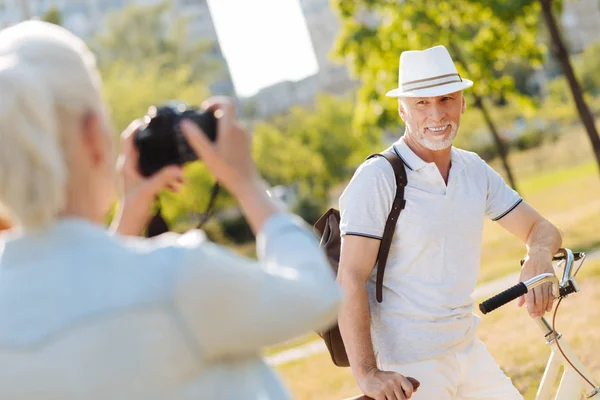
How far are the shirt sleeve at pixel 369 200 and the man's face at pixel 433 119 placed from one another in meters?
0.28

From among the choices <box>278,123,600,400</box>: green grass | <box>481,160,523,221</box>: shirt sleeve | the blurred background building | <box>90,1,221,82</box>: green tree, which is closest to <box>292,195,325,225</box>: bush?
<box>278,123,600,400</box>: green grass

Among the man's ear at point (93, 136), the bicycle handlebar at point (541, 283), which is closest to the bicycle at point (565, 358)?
the bicycle handlebar at point (541, 283)

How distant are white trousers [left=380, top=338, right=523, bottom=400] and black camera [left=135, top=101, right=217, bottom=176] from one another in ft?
7.17

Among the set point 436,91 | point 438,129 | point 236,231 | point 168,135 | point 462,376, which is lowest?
point 236,231

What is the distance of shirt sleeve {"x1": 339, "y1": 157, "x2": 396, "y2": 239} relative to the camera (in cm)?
400

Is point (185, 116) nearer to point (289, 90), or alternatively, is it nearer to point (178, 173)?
point (178, 173)

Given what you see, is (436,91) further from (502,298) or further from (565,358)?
(565,358)

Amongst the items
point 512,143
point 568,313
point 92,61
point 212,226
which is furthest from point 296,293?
point 512,143

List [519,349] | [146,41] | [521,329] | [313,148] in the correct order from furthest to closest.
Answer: [146,41] → [313,148] → [521,329] → [519,349]

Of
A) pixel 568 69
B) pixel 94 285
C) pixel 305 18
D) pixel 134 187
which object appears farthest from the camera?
pixel 305 18

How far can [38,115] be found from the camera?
1.75 m

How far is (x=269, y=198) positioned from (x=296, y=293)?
0.26 m

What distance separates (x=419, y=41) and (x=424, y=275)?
1629 cm

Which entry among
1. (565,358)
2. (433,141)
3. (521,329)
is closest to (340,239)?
(433,141)
